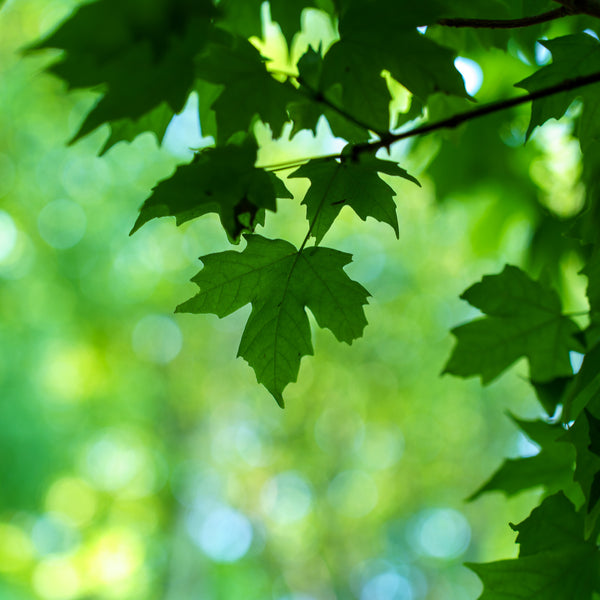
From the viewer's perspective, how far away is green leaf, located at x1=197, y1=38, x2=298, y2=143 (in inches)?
32.2

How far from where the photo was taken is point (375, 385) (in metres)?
8.60

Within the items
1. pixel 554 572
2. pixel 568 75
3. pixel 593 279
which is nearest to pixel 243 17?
pixel 568 75

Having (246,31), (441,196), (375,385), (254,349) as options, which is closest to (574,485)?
(254,349)

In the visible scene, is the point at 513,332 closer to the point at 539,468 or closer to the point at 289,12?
the point at 539,468

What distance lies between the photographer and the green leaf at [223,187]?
748 mm

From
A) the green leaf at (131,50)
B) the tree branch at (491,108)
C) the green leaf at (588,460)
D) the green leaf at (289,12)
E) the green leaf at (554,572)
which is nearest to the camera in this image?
the green leaf at (131,50)

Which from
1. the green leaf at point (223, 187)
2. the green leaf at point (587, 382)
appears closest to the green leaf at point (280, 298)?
the green leaf at point (223, 187)

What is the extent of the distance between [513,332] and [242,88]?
73 cm

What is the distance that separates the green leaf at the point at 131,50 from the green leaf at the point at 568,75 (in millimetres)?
493

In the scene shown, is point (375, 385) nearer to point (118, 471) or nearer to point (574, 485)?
point (118, 471)

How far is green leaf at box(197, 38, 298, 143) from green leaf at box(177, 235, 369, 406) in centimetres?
18

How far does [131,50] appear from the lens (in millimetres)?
617

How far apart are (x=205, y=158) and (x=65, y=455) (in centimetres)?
795

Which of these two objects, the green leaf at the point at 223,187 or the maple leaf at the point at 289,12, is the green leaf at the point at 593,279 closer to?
the green leaf at the point at 223,187
